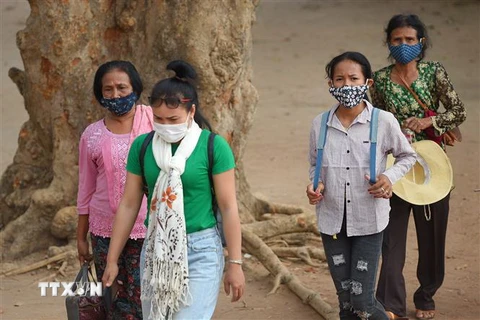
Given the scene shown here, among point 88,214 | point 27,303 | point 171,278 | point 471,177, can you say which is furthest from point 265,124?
point 171,278

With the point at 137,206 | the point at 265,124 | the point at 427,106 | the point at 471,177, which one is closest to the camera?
the point at 137,206

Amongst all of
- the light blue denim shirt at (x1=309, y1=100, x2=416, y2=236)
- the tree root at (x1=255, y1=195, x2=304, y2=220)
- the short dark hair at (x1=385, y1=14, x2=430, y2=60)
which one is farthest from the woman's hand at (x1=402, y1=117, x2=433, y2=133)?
the tree root at (x1=255, y1=195, x2=304, y2=220)

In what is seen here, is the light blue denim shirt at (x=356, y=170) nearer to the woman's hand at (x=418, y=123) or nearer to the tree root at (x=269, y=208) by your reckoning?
the woman's hand at (x=418, y=123)

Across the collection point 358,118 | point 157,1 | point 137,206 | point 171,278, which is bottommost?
point 171,278

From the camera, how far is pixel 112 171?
515cm

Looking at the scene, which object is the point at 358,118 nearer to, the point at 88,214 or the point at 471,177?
the point at 88,214

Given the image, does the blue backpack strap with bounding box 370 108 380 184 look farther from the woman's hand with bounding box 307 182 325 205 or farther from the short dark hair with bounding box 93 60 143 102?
the short dark hair with bounding box 93 60 143 102

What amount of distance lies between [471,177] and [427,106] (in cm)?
455

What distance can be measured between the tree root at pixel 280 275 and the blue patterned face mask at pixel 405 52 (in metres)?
1.76

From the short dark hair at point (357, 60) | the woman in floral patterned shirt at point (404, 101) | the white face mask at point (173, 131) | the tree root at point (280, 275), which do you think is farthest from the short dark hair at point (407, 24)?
the white face mask at point (173, 131)

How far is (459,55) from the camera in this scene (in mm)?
17578

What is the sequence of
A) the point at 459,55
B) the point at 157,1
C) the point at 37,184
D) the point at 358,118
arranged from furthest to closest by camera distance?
the point at 459,55 → the point at 37,184 → the point at 157,1 → the point at 358,118

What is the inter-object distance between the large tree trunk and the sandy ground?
73cm

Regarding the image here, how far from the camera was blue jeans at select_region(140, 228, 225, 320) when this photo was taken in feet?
14.3
